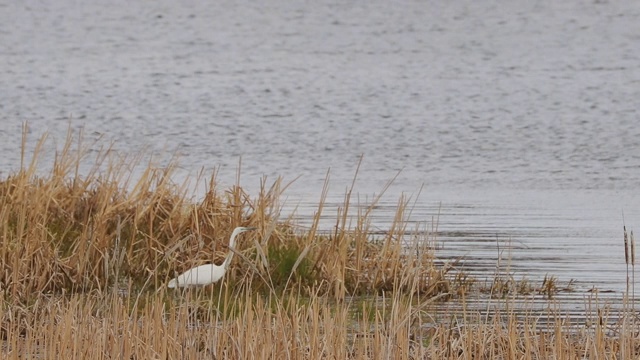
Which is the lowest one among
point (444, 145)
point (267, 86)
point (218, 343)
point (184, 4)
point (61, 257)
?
point (218, 343)

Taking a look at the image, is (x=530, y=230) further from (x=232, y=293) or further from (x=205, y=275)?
(x=232, y=293)

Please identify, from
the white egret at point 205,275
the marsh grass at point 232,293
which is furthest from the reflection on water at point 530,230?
the white egret at point 205,275

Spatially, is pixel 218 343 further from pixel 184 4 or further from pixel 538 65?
pixel 184 4

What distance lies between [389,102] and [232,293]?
62.2ft

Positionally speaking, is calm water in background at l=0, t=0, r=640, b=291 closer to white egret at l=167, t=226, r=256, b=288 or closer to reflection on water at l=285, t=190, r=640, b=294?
reflection on water at l=285, t=190, r=640, b=294

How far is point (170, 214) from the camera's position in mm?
10727

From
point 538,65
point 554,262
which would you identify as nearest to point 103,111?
point 538,65

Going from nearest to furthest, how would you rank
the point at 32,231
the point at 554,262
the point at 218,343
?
the point at 218,343
the point at 32,231
the point at 554,262

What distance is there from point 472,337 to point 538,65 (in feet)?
89.7

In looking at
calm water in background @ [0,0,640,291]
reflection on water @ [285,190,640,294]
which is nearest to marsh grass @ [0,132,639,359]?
reflection on water @ [285,190,640,294]

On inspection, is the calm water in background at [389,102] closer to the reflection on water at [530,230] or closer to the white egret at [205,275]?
the reflection on water at [530,230]

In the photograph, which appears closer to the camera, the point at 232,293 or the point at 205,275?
the point at 232,293

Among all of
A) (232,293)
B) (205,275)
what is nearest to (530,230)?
(205,275)

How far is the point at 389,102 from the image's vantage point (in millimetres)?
27500
